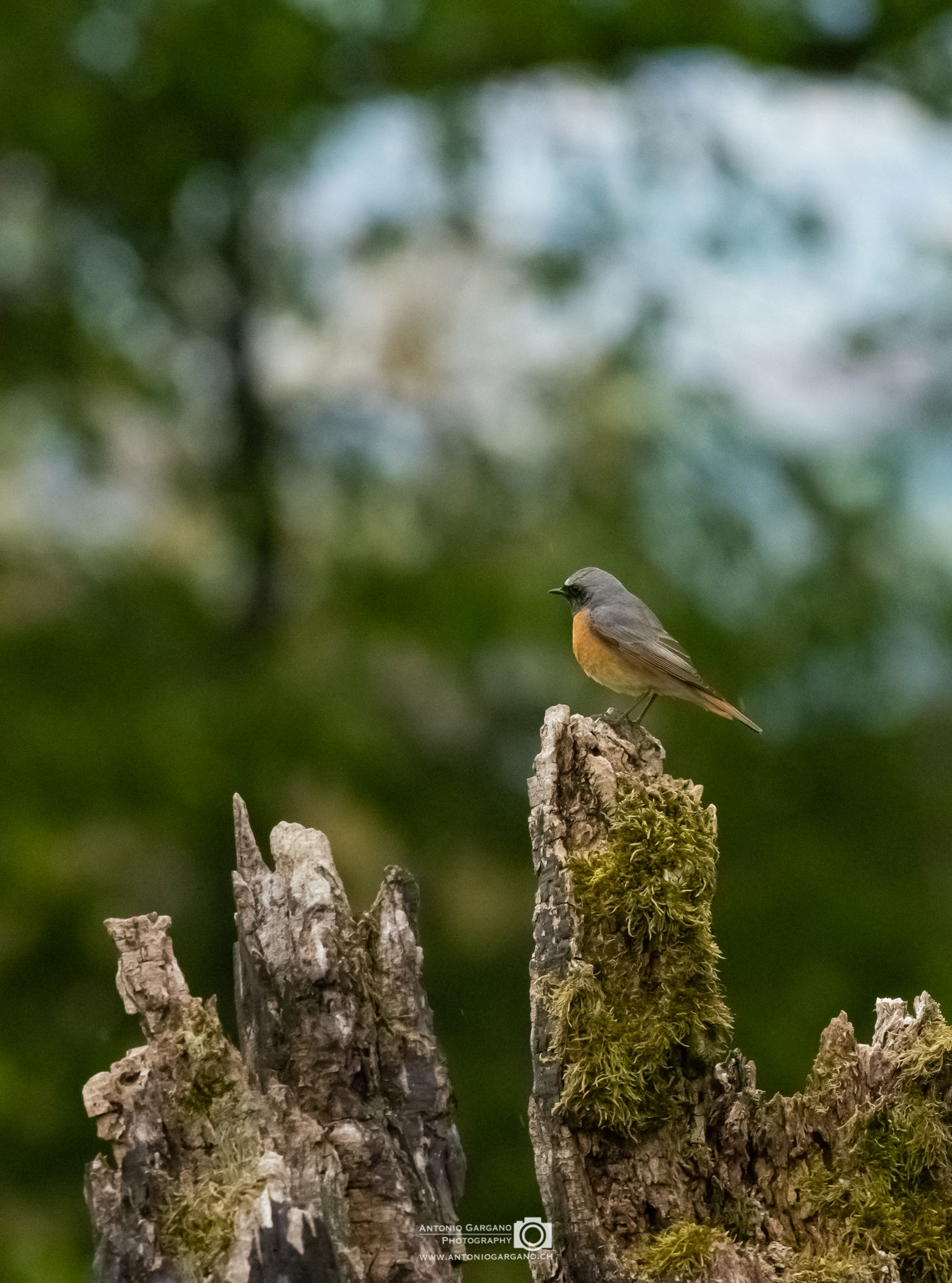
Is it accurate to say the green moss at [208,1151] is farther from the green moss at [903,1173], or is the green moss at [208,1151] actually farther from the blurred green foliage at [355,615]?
the blurred green foliage at [355,615]

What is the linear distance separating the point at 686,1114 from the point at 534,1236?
1.55 feet

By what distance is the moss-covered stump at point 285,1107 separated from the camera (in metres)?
3.48

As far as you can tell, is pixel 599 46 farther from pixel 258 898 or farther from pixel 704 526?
pixel 258 898

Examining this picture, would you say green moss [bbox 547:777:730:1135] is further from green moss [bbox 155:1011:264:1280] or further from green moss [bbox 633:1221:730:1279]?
green moss [bbox 155:1011:264:1280]

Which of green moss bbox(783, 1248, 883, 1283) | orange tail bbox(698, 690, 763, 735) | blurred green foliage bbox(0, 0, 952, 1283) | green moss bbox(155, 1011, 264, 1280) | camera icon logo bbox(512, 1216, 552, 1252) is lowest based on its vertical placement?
green moss bbox(783, 1248, 883, 1283)

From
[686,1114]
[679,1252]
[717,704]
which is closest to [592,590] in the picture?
[717,704]

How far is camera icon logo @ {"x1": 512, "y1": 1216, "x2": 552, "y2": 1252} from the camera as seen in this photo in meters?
3.65

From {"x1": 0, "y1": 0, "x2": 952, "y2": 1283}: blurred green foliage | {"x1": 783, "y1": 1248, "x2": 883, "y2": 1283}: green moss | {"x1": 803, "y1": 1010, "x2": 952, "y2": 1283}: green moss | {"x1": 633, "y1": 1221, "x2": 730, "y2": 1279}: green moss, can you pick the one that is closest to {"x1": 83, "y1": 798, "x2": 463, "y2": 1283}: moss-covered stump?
A: {"x1": 633, "y1": 1221, "x2": 730, "y2": 1279}: green moss

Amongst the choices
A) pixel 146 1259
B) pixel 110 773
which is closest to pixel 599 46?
pixel 110 773

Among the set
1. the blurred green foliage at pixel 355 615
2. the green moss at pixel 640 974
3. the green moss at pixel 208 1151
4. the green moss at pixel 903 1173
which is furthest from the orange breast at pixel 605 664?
the blurred green foliage at pixel 355 615

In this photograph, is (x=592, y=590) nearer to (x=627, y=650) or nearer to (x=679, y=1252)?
(x=627, y=650)

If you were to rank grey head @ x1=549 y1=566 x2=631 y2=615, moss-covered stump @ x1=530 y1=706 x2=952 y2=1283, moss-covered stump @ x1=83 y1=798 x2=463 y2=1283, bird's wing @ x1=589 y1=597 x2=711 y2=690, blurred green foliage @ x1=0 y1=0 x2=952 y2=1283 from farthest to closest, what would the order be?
blurred green foliage @ x1=0 y1=0 x2=952 y2=1283 → grey head @ x1=549 y1=566 x2=631 y2=615 → bird's wing @ x1=589 y1=597 x2=711 y2=690 → moss-covered stump @ x1=530 y1=706 x2=952 y2=1283 → moss-covered stump @ x1=83 y1=798 x2=463 y2=1283

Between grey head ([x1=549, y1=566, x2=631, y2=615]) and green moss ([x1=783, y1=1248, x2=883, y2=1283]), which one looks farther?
grey head ([x1=549, y1=566, x2=631, y2=615])

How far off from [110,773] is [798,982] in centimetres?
513
